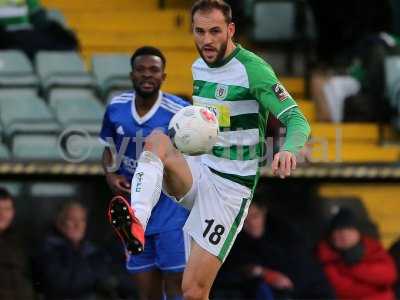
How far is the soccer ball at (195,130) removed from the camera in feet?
28.2

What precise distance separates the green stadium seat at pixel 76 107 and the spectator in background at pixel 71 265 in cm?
115

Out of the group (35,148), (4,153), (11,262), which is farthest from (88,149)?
(11,262)

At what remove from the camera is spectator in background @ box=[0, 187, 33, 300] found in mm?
11453

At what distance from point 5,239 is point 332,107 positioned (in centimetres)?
381

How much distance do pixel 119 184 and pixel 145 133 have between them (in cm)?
36

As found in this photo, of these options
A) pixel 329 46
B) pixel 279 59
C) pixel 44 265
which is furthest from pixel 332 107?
pixel 44 265

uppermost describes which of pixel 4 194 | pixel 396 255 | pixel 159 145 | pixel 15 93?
pixel 159 145

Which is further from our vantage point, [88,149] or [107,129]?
[88,149]

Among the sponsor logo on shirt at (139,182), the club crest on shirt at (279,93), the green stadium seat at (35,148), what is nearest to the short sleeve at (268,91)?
the club crest on shirt at (279,93)

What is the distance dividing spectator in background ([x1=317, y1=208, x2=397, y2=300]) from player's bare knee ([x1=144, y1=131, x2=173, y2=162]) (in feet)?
12.5

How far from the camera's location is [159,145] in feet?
28.8

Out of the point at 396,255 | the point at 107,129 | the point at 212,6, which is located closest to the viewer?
the point at 212,6

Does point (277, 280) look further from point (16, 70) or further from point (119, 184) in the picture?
point (16, 70)

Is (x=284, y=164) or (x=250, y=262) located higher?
(x=284, y=164)
